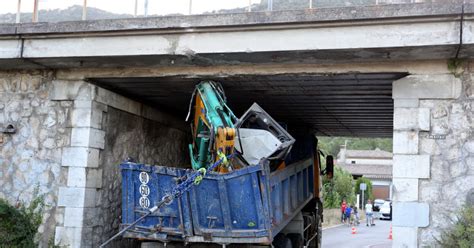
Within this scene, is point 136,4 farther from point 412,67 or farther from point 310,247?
point 310,247

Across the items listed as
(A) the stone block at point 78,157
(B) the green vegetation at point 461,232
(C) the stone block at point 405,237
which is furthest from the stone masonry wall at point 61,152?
(B) the green vegetation at point 461,232

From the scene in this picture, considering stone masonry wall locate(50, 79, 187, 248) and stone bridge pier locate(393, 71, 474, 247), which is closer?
stone bridge pier locate(393, 71, 474, 247)

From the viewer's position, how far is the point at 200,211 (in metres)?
7.37

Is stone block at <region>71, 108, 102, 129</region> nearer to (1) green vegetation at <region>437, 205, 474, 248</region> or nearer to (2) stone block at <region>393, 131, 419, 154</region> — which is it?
(2) stone block at <region>393, 131, 419, 154</region>

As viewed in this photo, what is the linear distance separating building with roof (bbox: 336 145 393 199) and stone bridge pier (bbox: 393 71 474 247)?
4681cm

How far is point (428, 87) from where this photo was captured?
7254 millimetres

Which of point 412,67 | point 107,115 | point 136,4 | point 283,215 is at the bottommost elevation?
point 283,215

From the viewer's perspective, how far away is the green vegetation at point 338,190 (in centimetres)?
3388

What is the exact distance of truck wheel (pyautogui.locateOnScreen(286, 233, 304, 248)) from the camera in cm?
1022

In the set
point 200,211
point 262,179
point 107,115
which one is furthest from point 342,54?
point 107,115

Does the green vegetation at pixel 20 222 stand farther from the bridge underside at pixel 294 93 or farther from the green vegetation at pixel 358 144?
the green vegetation at pixel 358 144

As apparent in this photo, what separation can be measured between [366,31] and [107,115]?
4.69 metres

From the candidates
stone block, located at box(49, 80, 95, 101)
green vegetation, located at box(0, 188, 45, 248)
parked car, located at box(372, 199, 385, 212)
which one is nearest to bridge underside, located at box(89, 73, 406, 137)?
stone block, located at box(49, 80, 95, 101)

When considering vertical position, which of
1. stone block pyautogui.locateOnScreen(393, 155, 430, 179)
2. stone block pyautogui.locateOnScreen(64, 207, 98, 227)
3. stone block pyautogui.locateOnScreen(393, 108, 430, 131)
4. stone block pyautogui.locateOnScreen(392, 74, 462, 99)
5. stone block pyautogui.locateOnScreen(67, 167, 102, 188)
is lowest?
stone block pyautogui.locateOnScreen(64, 207, 98, 227)
